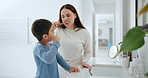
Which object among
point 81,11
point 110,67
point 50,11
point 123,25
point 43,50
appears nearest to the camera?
point 43,50

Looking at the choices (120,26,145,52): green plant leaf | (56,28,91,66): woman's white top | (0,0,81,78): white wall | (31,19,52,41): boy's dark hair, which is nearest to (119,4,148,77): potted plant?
(120,26,145,52): green plant leaf

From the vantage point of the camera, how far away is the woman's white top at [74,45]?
1161mm

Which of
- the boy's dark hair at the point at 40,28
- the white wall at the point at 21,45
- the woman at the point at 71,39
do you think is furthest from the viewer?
the white wall at the point at 21,45

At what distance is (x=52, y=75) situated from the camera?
96 cm

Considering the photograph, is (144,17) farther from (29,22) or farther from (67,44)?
(29,22)

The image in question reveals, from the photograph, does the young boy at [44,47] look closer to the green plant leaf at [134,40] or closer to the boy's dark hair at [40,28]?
the boy's dark hair at [40,28]

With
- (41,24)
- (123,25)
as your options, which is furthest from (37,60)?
A: (123,25)

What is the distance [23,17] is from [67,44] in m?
1.73

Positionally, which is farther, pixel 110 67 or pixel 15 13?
pixel 15 13

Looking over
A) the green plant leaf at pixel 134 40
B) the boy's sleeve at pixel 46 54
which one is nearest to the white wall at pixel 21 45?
the boy's sleeve at pixel 46 54

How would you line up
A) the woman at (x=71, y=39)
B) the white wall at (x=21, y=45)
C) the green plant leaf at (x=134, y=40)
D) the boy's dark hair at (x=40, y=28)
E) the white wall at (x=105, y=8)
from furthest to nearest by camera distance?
the white wall at (x=105, y=8)
the white wall at (x=21, y=45)
the woman at (x=71, y=39)
the boy's dark hair at (x=40, y=28)
the green plant leaf at (x=134, y=40)

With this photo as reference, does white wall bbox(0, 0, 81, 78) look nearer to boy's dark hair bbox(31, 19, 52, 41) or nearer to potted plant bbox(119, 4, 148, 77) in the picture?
boy's dark hair bbox(31, 19, 52, 41)

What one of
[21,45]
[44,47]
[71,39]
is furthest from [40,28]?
[21,45]

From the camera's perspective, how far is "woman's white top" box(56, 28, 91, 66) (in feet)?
3.81
